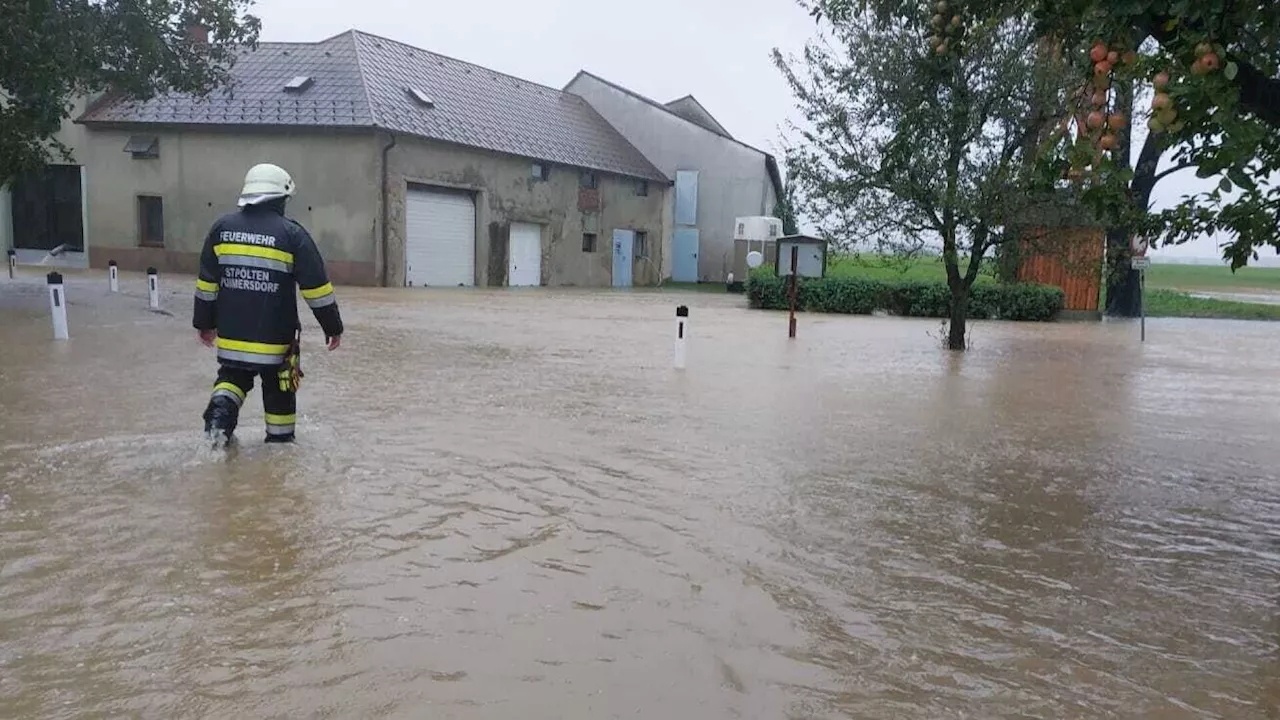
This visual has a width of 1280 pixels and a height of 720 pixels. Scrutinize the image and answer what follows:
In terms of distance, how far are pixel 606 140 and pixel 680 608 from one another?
36.6 m

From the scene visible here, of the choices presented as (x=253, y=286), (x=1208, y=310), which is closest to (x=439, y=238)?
(x=1208, y=310)

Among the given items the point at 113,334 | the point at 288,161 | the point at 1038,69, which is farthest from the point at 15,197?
the point at 1038,69

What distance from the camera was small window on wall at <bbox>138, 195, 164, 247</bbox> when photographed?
29.4m

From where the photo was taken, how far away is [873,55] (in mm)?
14195

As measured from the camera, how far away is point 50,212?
102ft

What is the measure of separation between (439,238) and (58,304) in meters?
18.2

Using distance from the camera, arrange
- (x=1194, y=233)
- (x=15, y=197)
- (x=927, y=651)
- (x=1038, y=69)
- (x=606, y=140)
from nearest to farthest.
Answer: (x=927, y=651)
(x=1194, y=233)
(x=1038, y=69)
(x=15, y=197)
(x=606, y=140)

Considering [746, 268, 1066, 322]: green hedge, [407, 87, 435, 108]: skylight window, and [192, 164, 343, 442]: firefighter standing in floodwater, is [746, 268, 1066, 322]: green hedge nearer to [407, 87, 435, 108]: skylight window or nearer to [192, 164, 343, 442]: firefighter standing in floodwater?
[407, 87, 435, 108]: skylight window

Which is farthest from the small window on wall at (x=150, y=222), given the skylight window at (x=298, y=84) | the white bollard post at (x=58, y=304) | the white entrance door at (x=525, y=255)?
the white bollard post at (x=58, y=304)

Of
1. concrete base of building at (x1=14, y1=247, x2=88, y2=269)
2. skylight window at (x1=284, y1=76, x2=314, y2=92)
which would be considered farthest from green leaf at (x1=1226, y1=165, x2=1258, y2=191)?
concrete base of building at (x1=14, y1=247, x2=88, y2=269)

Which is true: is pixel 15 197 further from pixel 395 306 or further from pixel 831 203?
pixel 831 203

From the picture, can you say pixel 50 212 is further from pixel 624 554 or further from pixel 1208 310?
pixel 1208 310

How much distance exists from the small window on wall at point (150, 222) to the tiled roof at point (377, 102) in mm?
2453

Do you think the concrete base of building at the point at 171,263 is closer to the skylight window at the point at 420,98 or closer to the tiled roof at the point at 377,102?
the tiled roof at the point at 377,102
